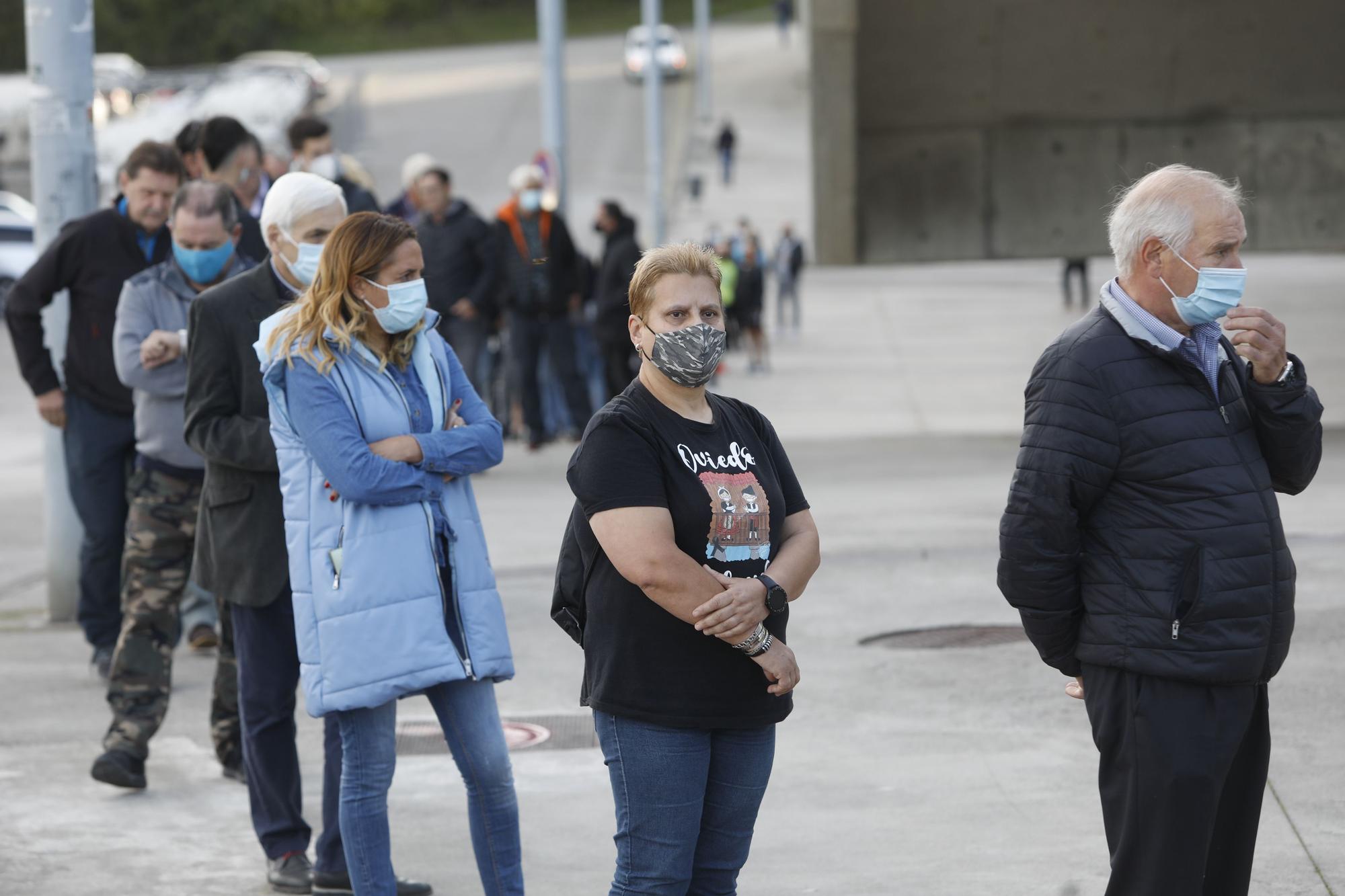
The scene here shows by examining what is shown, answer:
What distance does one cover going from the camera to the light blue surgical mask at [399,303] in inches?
184

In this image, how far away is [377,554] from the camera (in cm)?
459

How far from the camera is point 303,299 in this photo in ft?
15.6

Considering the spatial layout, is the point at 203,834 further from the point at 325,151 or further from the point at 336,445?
the point at 325,151

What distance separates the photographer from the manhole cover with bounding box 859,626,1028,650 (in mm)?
8008

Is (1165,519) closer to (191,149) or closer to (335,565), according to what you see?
(335,565)

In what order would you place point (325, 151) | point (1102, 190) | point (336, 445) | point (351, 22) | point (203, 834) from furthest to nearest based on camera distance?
point (351, 22)
point (1102, 190)
point (325, 151)
point (203, 834)
point (336, 445)

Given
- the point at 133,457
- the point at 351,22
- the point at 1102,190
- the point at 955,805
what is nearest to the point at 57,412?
the point at 133,457

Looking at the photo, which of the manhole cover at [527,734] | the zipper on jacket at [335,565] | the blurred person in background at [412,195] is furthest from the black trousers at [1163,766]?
the blurred person in background at [412,195]

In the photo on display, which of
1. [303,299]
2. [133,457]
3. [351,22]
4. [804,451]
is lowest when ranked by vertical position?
[804,451]

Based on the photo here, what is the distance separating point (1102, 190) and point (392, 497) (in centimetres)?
1310

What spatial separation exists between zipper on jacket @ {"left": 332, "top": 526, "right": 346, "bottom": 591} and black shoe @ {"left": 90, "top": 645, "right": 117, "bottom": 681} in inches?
140

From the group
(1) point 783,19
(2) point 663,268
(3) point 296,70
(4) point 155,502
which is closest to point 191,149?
(4) point 155,502

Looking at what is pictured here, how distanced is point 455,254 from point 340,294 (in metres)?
9.05

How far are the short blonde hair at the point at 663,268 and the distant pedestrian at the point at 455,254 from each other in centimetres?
938
